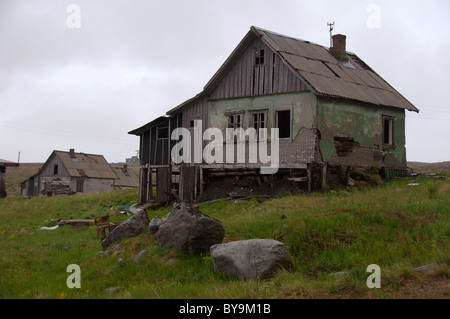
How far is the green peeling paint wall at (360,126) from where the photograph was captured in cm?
1855

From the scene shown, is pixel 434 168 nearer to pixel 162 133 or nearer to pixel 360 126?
pixel 360 126

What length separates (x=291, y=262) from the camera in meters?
8.91

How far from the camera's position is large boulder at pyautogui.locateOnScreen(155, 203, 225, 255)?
33.3 feet

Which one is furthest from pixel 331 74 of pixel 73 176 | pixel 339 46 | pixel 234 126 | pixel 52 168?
pixel 52 168

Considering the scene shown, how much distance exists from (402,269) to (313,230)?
293 centimetres

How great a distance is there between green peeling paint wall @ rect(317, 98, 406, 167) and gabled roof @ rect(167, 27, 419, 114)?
0.43 m

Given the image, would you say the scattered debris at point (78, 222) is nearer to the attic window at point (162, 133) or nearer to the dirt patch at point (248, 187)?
the dirt patch at point (248, 187)

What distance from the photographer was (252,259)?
859 centimetres

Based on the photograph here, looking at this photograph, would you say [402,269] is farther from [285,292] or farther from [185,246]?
[185,246]

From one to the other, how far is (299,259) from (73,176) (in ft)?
128

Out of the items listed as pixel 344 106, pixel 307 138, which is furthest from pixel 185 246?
pixel 344 106

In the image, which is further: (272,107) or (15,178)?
(15,178)

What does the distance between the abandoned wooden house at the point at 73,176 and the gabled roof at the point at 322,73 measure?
26.4 m
